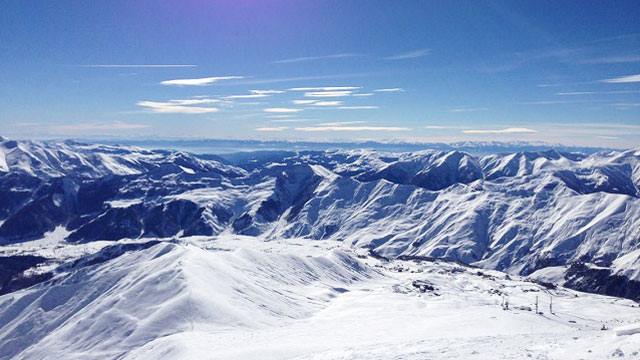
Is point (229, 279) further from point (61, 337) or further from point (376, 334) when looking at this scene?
point (376, 334)

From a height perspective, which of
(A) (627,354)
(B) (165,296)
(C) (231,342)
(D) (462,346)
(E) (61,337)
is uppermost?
(A) (627,354)

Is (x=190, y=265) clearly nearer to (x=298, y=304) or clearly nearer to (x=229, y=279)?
(x=229, y=279)

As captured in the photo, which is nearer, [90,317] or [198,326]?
[198,326]

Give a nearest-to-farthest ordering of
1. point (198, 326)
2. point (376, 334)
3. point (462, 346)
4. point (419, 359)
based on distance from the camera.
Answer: point (419, 359) → point (462, 346) → point (376, 334) → point (198, 326)

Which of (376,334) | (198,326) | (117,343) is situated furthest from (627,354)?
(117,343)

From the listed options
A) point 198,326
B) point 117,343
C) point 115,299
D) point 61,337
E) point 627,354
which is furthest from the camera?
point 115,299

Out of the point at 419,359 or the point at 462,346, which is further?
the point at 462,346

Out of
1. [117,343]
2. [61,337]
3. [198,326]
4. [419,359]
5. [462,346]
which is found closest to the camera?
[419,359]

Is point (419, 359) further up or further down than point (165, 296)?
further up

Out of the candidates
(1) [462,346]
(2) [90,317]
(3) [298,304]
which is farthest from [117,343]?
(1) [462,346]
